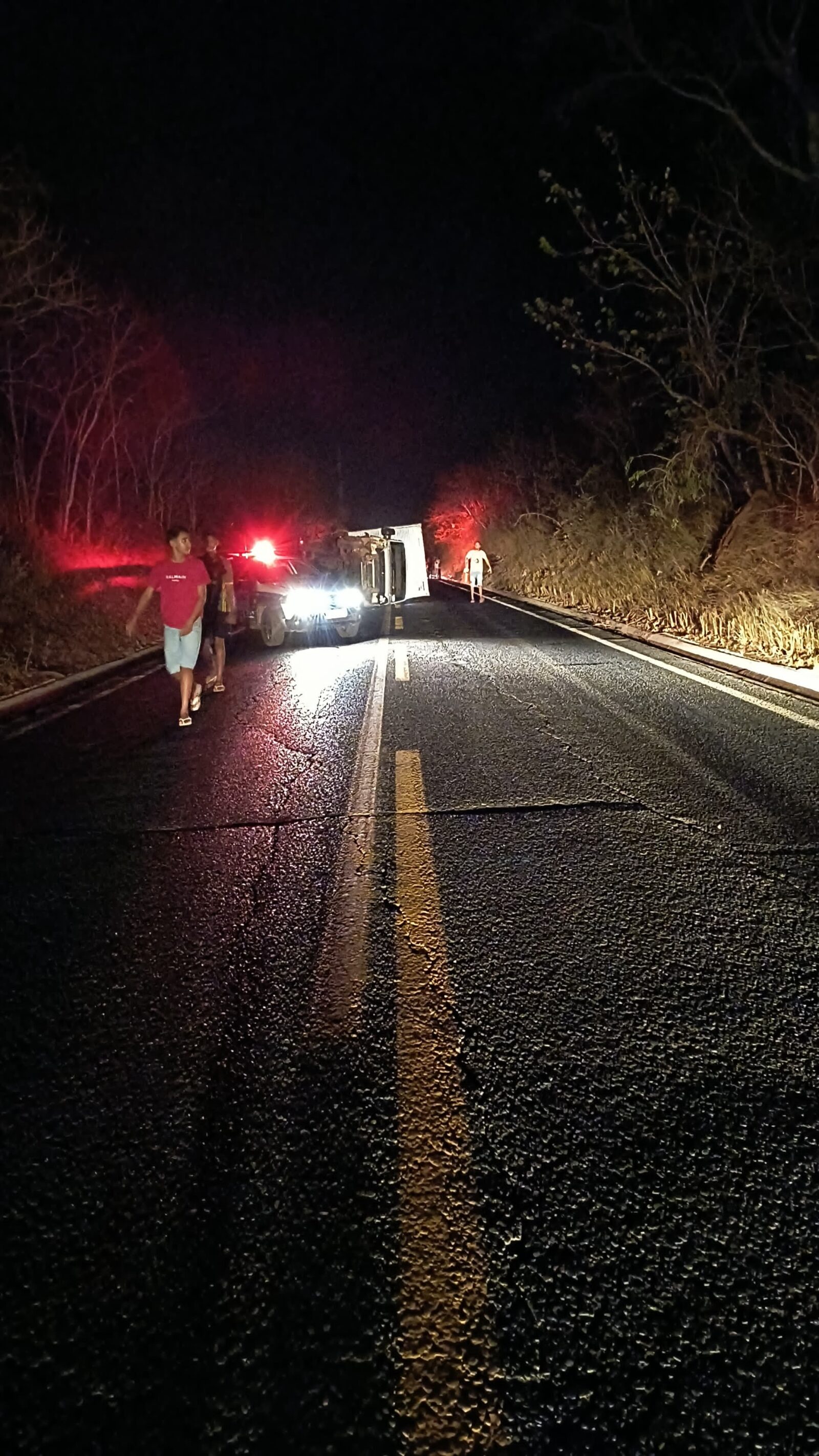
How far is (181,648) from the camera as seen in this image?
780cm

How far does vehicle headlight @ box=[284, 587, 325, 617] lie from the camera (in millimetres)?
14586

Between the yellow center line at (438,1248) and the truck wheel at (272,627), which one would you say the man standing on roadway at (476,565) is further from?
the yellow center line at (438,1248)

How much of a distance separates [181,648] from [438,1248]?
6620mm

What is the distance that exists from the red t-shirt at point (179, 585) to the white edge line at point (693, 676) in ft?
18.2

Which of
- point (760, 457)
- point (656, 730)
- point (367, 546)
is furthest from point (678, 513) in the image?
point (656, 730)

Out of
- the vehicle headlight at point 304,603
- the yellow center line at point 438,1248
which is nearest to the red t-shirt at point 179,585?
the yellow center line at point 438,1248

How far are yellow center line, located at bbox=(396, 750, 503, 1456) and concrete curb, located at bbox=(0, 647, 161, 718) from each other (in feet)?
25.9

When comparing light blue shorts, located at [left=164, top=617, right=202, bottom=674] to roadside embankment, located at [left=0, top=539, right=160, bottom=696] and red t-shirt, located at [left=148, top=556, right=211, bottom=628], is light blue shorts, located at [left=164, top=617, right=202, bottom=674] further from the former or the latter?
roadside embankment, located at [left=0, top=539, right=160, bottom=696]

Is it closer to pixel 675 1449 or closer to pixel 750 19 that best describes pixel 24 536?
pixel 750 19

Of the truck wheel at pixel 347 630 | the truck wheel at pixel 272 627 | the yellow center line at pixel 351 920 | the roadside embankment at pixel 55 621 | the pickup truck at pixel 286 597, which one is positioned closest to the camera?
the yellow center line at pixel 351 920

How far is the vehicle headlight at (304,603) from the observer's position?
1459cm

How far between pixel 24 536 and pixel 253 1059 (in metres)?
20.0

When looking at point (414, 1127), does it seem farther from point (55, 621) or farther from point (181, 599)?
point (55, 621)

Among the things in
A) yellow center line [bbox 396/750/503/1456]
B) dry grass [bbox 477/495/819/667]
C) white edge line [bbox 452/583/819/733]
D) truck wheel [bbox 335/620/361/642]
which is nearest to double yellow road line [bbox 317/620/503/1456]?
yellow center line [bbox 396/750/503/1456]
